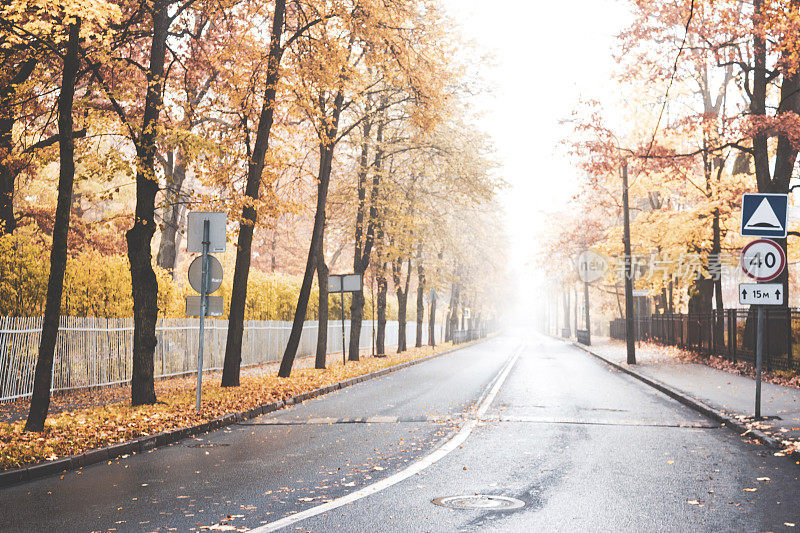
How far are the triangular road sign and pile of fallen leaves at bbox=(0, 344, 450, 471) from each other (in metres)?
8.93

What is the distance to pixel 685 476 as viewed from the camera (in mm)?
7375

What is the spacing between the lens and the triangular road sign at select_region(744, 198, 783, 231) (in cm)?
1142

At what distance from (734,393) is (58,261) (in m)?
13.4

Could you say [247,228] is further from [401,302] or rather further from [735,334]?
[401,302]

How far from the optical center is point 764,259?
11.2 meters

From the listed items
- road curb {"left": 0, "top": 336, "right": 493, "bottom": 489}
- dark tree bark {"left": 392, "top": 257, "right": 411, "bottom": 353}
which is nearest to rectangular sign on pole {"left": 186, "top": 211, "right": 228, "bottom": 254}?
road curb {"left": 0, "top": 336, "right": 493, "bottom": 489}

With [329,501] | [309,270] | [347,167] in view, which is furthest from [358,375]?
[329,501]

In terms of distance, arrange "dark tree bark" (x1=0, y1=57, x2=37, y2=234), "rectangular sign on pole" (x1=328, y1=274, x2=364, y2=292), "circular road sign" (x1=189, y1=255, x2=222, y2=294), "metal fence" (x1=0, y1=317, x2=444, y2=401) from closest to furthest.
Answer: "circular road sign" (x1=189, y1=255, x2=222, y2=294), "metal fence" (x1=0, y1=317, x2=444, y2=401), "dark tree bark" (x1=0, y1=57, x2=37, y2=234), "rectangular sign on pole" (x1=328, y1=274, x2=364, y2=292)

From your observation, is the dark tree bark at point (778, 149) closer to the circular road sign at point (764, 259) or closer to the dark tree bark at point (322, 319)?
the circular road sign at point (764, 259)

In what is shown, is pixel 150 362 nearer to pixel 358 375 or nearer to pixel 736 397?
pixel 358 375

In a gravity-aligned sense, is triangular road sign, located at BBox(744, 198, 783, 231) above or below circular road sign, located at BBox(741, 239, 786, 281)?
above

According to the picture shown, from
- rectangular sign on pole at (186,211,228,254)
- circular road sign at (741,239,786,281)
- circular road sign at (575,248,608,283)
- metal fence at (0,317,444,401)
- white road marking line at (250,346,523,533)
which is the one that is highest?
circular road sign at (575,248,608,283)

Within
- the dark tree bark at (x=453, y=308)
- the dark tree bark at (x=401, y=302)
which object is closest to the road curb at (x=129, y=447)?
the dark tree bark at (x=401, y=302)

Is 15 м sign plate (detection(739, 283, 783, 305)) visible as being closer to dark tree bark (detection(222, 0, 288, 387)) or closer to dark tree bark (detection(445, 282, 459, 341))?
dark tree bark (detection(222, 0, 288, 387))
